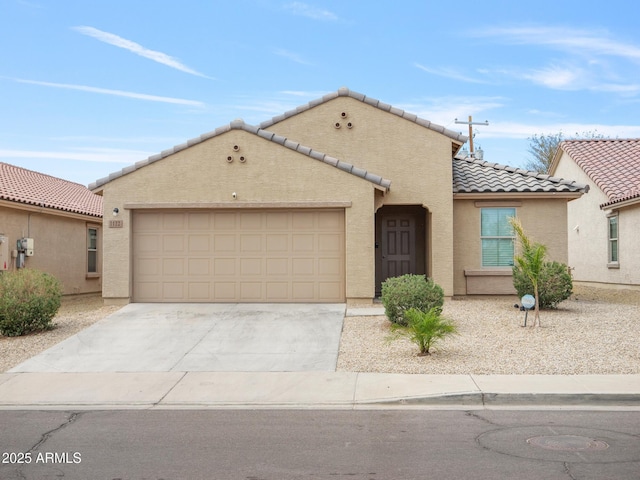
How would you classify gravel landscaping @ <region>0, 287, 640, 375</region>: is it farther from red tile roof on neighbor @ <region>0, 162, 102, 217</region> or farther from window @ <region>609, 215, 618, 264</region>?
window @ <region>609, 215, 618, 264</region>

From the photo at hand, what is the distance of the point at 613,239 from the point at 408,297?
43.2 ft

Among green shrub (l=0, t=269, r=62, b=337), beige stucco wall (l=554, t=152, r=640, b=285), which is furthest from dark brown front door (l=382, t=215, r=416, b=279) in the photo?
green shrub (l=0, t=269, r=62, b=337)

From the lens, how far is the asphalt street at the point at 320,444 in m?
6.26

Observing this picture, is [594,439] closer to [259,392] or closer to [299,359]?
[259,392]

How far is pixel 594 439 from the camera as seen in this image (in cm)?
724

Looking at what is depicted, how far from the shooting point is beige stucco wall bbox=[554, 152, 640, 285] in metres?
22.3

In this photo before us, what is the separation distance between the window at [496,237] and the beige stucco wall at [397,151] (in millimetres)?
1234

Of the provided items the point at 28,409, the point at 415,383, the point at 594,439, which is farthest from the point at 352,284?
the point at 594,439

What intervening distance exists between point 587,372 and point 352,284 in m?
7.04

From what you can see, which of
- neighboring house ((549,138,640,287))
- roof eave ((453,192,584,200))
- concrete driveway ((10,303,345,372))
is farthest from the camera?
neighboring house ((549,138,640,287))

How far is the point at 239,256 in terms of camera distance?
682 inches

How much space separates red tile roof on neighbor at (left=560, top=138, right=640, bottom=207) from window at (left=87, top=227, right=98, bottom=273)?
17379 millimetres

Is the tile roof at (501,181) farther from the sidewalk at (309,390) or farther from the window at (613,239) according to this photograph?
the sidewalk at (309,390)

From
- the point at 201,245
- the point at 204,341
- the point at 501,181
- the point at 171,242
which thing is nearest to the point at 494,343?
the point at 204,341
